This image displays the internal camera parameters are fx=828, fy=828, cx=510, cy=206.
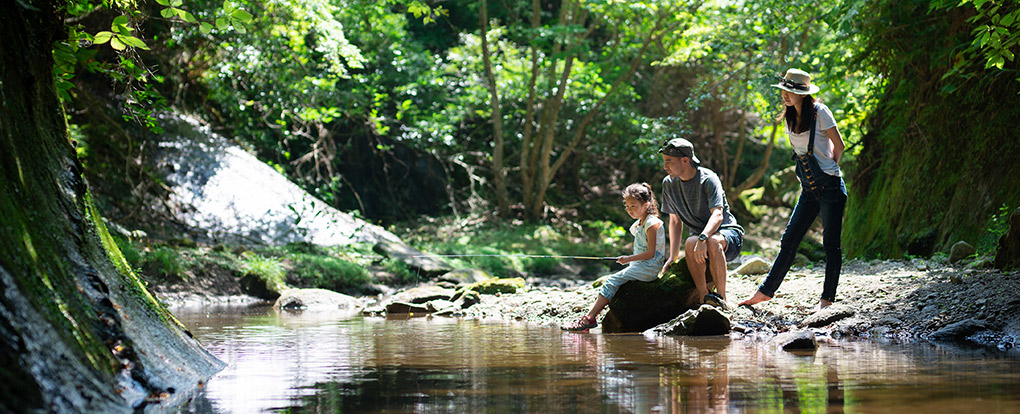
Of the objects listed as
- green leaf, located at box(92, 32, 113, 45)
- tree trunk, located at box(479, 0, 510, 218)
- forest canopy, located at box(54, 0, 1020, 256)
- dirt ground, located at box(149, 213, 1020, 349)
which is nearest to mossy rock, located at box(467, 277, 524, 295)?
dirt ground, located at box(149, 213, 1020, 349)

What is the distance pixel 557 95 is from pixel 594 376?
14.3m

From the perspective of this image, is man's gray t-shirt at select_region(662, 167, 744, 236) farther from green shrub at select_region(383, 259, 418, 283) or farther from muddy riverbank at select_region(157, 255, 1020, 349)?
green shrub at select_region(383, 259, 418, 283)

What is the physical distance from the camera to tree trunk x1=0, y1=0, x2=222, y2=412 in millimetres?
2496

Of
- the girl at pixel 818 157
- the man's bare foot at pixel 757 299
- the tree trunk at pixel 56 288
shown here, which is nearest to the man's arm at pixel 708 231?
the man's bare foot at pixel 757 299

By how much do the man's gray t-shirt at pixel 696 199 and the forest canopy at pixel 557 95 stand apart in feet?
7.00

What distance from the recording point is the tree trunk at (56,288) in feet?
8.19

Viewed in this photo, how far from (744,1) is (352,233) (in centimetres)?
851

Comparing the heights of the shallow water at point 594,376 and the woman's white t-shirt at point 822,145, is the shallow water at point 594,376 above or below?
below

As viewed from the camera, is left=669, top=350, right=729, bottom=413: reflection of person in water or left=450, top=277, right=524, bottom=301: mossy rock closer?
left=669, top=350, right=729, bottom=413: reflection of person in water

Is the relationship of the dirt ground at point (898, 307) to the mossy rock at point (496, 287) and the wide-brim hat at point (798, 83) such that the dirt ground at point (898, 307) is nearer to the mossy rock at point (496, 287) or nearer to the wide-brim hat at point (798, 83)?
the wide-brim hat at point (798, 83)

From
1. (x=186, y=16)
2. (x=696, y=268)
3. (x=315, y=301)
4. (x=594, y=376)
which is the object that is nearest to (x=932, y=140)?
(x=696, y=268)

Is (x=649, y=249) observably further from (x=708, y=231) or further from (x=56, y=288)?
(x=56, y=288)

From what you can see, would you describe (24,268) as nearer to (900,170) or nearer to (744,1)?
(900,170)

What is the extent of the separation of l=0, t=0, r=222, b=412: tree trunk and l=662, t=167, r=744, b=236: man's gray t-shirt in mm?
3855
